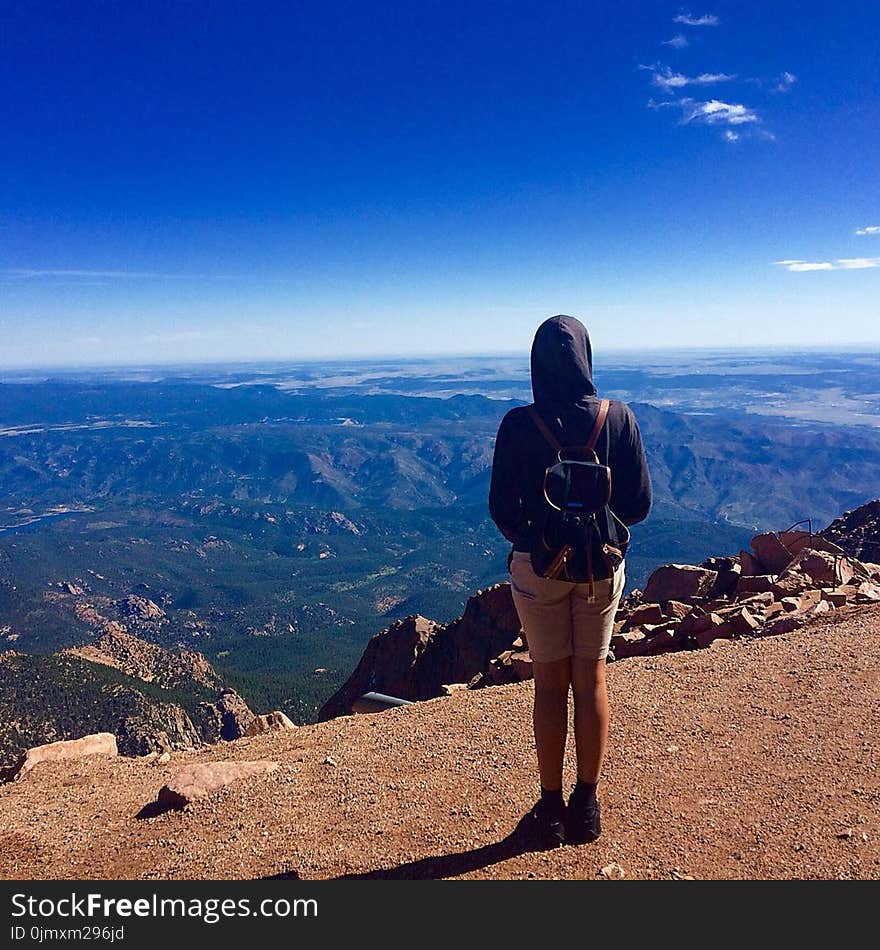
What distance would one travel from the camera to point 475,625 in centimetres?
2875

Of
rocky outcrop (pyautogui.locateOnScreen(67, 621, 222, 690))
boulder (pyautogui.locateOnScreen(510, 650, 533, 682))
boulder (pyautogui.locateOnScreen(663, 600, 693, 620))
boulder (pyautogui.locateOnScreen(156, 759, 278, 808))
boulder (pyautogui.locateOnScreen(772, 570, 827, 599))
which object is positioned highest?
boulder (pyautogui.locateOnScreen(156, 759, 278, 808))

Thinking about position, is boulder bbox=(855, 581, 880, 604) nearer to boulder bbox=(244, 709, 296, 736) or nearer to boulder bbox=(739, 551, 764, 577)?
boulder bbox=(739, 551, 764, 577)

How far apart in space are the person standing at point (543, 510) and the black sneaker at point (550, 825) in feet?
0.16

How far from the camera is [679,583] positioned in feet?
65.6

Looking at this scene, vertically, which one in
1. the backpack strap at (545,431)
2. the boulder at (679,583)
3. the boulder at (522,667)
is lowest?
the boulder at (679,583)

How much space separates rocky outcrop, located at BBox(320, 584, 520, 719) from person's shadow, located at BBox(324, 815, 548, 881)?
66.6ft

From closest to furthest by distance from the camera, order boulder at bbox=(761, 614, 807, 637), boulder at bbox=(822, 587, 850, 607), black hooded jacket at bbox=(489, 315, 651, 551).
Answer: black hooded jacket at bbox=(489, 315, 651, 551), boulder at bbox=(761, 614, 807, 637), boulder at bbox=(822, 587, 850, 607)

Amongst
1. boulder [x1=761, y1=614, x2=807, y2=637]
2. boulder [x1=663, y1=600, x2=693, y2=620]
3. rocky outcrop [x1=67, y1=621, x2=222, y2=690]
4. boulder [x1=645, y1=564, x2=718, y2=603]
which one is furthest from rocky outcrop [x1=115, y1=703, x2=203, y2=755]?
boulder [x1=761, y1=614, x2=807, y2=637]

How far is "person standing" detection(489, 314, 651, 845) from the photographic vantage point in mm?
4586

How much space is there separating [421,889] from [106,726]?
69814 millimetres

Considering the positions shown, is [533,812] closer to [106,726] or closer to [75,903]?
[75,903]

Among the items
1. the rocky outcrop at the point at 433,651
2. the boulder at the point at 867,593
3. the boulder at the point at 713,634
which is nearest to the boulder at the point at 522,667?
the boulder at the point at 713,634

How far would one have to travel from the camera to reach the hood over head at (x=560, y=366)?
181 inches

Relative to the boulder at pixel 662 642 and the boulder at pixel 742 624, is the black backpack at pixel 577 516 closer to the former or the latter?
the boulder at pixel 662 642
